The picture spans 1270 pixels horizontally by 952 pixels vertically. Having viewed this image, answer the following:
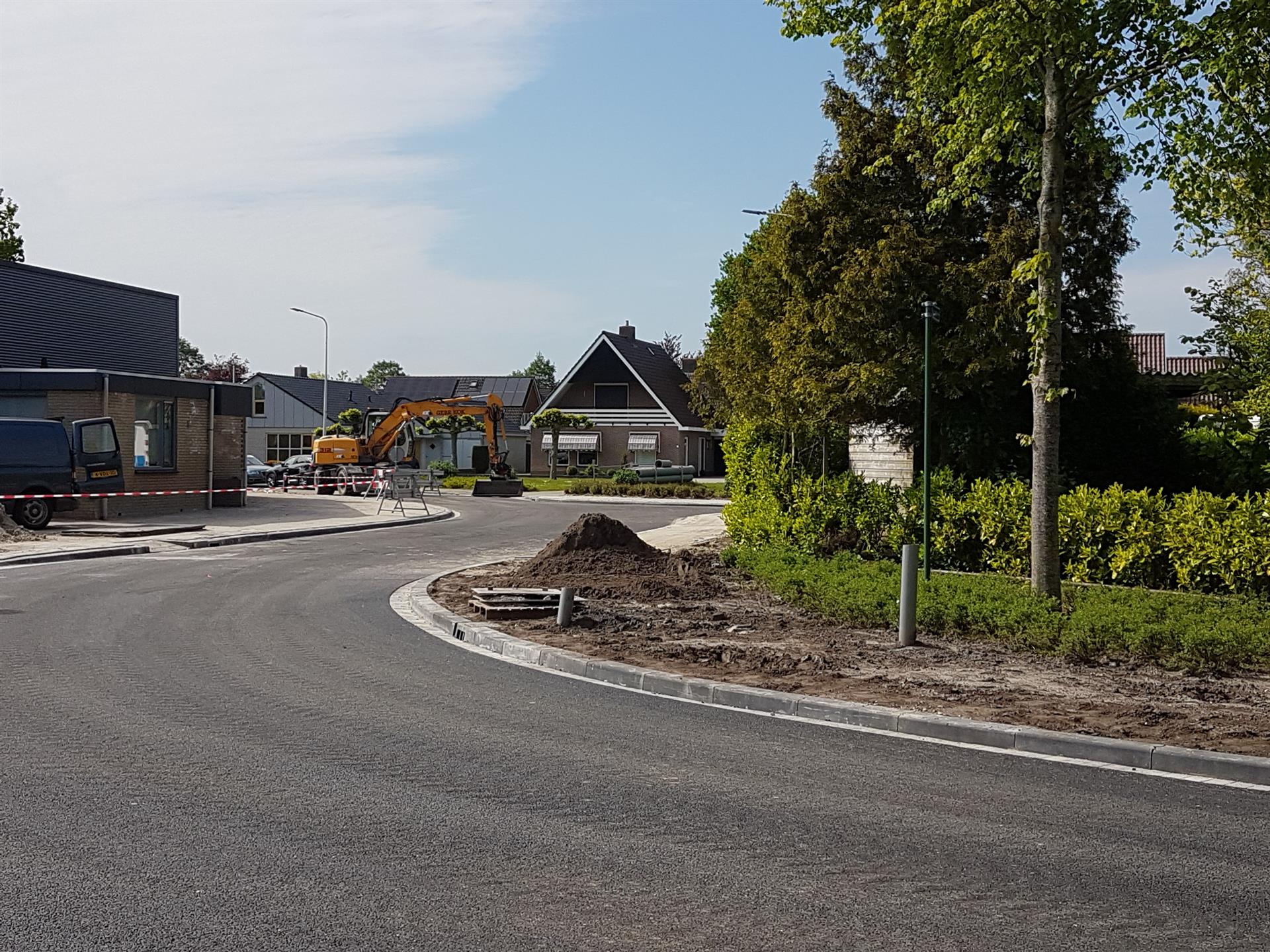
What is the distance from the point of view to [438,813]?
590 centimetres

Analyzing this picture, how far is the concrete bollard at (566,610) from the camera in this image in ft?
39.5

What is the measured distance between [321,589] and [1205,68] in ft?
37.5

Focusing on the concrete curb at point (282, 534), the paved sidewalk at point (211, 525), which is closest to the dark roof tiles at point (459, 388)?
the paved sidewalk at point (211, 525)

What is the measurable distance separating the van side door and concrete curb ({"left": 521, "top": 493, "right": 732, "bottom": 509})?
15653mm

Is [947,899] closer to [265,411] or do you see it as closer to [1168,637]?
[1168,637]

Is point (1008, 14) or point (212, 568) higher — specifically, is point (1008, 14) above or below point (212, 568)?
above

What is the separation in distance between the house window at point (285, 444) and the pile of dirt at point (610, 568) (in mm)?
61673

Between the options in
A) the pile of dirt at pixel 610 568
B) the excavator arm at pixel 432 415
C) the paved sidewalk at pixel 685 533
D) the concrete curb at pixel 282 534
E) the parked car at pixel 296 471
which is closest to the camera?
the pile of dirt at pixel 610 568

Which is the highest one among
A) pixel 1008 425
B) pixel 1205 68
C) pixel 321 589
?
pixel 1205 68

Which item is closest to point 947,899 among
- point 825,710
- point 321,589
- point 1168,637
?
point 825,710

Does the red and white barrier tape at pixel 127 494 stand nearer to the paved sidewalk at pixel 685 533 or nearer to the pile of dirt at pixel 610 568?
the paved sidewalk at pixel 685 533

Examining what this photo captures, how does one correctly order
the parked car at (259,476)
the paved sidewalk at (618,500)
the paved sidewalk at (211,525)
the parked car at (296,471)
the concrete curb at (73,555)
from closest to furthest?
the concrete curb at (73,555) < the paved sidewalk at (211,525) < the paved sidewalk at (618,500) < the parked car at (296,471) < the parked car at (259,476)

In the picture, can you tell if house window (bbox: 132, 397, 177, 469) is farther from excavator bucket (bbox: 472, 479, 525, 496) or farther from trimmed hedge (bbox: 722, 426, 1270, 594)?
trimmed hedge (bbox: 722, 426, 1270, 594)

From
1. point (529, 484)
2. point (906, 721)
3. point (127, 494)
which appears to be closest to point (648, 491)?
point (529, 484)
